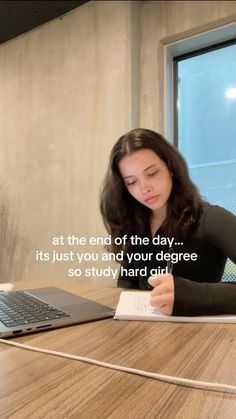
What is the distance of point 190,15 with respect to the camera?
1.54 metres

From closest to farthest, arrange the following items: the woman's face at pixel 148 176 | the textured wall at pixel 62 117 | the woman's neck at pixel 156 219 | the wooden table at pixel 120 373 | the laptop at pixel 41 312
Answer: the wooden table at pixel 120 373, the laptop at pixel 41 312, the woman's face at pixel 148 176, the woman's neck at pixel 156 219, the textured wall at pixel 62 117

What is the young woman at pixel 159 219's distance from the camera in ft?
3.14

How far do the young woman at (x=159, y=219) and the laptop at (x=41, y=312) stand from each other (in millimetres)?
344

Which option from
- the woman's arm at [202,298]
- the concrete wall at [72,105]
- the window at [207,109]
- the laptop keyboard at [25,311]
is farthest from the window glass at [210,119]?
the laptop keyboard at [25,311]

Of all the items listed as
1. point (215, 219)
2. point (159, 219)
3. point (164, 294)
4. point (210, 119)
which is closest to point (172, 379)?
point (164, 294)

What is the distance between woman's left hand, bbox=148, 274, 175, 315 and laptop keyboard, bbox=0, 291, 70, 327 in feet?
0.56

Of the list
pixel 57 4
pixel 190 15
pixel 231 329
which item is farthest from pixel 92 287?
pixel 57 4

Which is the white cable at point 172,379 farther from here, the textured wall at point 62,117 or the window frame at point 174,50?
the window frame at point 174,50

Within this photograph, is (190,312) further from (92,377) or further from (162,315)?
(92,377)

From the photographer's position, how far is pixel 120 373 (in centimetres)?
35

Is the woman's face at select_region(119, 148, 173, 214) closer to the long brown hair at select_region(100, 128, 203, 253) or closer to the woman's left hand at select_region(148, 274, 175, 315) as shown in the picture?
the long brown hair at select_region(100, 128, 203, 253)

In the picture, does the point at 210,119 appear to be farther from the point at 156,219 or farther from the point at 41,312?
the point at 41,312

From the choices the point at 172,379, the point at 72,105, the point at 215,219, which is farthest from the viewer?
the point at 72,105

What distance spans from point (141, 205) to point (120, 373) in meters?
0.85
